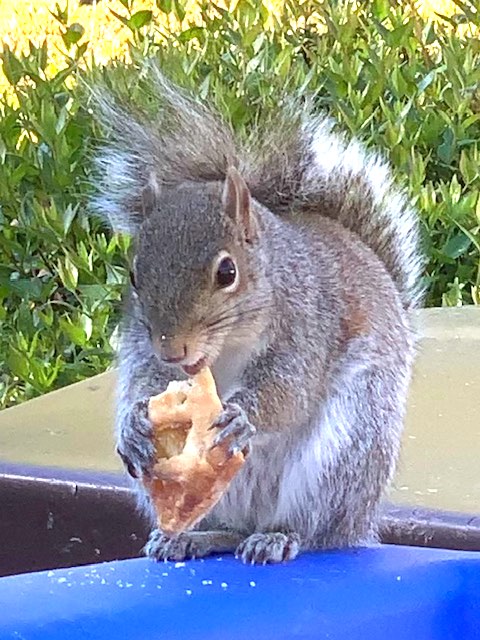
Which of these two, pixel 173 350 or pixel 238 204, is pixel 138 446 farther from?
pixel 238 204

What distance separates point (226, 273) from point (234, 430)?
0.51ft

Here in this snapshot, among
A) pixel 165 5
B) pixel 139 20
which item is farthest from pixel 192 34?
pixel 165 5

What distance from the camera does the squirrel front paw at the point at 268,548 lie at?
4.39ft

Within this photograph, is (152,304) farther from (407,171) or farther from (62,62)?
(62,62)

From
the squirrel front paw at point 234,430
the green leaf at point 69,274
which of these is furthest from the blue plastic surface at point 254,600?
the green leaf at point 69,274

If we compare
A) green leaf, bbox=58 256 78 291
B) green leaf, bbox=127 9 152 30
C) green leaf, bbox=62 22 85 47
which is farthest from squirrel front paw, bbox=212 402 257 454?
green leaf, bbox=127 9 152 30

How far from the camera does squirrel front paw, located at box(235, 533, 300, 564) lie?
134 centimetres

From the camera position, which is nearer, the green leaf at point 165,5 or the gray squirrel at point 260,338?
the gray squirrel at point 260,338

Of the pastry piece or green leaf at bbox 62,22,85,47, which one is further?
green leaf at bbox 62,22,85,47

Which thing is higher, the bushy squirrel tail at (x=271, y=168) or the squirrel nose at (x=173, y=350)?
the bushy squirrel tail at (x=271, y=168)

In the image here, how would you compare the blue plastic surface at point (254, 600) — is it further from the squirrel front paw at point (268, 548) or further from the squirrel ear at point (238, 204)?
the squirrel ear at point (238, 204)

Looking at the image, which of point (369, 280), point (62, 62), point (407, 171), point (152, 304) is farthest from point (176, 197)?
point (62, 62)

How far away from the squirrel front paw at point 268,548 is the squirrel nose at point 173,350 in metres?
0.22

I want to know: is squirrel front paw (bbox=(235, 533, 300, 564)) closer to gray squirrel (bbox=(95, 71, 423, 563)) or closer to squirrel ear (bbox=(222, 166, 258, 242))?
gray squirrel (bbox=(95, 71, 423, 563))
